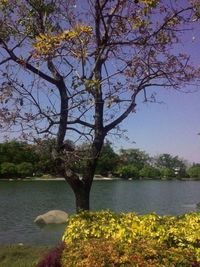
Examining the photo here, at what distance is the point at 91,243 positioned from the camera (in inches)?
290

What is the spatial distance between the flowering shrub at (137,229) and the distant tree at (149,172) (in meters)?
147

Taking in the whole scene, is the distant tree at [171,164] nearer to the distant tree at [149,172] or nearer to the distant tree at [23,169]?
the distant tree at [149,172]

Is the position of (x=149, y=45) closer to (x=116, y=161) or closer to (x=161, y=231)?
(x=116, y=161)

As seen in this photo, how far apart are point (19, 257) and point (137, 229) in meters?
5.89

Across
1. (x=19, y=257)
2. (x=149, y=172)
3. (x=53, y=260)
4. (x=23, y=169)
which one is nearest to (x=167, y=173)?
(x=149, y=172)

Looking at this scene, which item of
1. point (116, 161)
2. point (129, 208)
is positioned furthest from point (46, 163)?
point (129, 208)

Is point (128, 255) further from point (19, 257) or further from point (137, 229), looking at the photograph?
point (19, 257)

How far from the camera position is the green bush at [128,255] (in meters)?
6.64

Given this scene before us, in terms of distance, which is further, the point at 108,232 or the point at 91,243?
the point at 108,232

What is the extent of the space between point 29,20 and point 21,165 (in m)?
107

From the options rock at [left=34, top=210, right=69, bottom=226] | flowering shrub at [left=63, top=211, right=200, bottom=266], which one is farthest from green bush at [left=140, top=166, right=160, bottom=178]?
flowering shrub at [left=63, top=211, right=200, bottom=266]

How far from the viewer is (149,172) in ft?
534

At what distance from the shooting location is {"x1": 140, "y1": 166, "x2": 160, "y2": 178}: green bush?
158250 millimetres

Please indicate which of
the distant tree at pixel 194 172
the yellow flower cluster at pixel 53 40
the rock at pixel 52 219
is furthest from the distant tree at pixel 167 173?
the yellow flower cluster at pixel 53 40
